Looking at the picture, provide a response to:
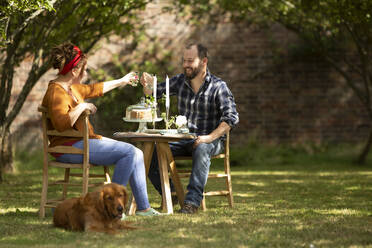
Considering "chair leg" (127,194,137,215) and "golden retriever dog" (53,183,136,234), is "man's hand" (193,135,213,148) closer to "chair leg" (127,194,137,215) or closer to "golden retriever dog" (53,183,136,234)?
"chair leg" (127,194,137,215)

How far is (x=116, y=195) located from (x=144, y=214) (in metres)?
0.80

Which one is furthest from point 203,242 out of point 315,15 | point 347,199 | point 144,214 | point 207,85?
point 315,15

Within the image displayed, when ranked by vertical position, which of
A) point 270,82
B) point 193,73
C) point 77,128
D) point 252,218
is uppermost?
point 270,82

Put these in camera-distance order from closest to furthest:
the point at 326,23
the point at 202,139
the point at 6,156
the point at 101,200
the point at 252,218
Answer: the point at 101,200 < the point at 252,218 < the point at 202,139 < the point at 6,156 < the point at 326,23

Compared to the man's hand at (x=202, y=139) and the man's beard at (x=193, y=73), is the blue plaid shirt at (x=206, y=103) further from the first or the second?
the man's hand at (x=202, y=139)

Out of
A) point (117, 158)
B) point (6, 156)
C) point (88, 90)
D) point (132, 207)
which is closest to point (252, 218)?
point (132, 207)

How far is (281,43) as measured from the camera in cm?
1139

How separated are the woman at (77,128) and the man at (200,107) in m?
0.57

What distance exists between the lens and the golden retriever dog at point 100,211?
13.8 ft

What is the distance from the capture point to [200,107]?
559 centimetres

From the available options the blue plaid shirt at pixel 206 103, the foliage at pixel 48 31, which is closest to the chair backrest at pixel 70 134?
A: the blue plaid shirt at pixel 206 103

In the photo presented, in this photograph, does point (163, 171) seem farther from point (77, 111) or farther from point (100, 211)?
point (100, 211)

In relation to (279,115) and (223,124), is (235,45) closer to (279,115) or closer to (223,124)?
(279,115)

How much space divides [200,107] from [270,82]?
5888 millimetres
